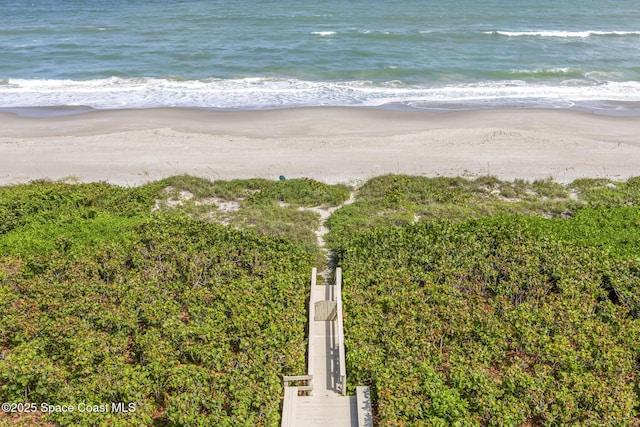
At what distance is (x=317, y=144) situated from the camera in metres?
29.7

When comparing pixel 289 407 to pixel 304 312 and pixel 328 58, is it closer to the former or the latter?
pixel 304 312

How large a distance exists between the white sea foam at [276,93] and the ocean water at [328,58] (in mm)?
154

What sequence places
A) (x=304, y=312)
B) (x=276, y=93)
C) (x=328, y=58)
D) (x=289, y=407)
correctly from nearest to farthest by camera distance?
(x=289, y=407) → (x=304, y=312) → (x=276, y=93) → (x=328, y=58)

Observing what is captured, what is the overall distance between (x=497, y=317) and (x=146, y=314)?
31.3 feet

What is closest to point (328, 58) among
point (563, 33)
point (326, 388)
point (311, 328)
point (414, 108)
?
point (414, 108)

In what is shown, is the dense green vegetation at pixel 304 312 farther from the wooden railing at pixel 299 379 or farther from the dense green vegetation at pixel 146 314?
the wooden railing at pixel 299 379

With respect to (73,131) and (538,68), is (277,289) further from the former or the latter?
(538,68)

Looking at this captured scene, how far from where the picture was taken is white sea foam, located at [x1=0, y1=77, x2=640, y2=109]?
3753 cm

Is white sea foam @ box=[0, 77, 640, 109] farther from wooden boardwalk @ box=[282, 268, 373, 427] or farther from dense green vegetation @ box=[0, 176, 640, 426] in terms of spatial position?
wooden boardwalk @ box=[282, 268, 373, 427]

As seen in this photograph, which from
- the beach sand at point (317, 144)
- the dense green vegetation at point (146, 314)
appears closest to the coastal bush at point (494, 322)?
the dense green vegetation at point (146, 314)

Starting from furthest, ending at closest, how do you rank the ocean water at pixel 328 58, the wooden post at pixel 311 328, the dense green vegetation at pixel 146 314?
1. the ocean water at pixel 328 58
2. the wooden post at pixel 311 328
3. the dense green vegetation at pixel 146 314

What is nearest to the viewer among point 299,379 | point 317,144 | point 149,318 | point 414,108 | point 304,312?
point 299,379

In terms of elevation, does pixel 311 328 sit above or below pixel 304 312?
below

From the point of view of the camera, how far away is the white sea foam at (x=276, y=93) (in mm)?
37531
